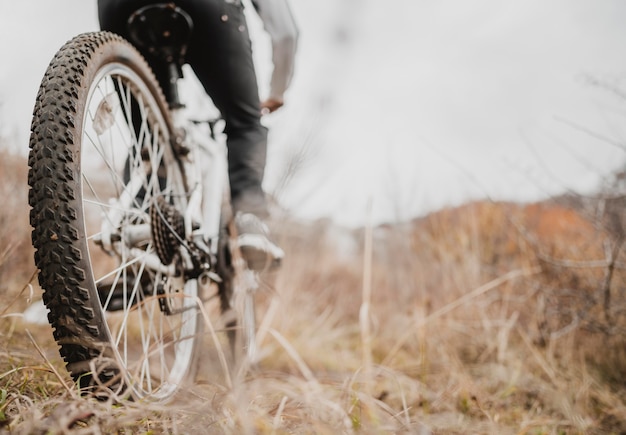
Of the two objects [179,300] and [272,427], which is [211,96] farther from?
[272,427]

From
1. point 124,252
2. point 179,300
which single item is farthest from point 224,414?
point 179,300

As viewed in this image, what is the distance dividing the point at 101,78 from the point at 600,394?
1788mm

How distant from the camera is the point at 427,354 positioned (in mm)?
1906

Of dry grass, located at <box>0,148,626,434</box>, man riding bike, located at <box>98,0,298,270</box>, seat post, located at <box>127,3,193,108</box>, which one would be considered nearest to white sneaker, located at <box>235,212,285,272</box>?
man riding bike, located at <box>98,0,298,270</box>

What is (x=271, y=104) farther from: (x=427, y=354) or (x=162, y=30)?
(x=427, y=354)

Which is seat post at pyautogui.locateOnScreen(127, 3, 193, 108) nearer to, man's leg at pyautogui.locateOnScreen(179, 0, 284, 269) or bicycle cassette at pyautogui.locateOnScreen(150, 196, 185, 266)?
man's leg at pyautogui.locateOnScreen(179, 0, 284, 269)

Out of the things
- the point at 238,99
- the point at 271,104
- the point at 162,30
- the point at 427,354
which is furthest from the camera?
the point at 427,354

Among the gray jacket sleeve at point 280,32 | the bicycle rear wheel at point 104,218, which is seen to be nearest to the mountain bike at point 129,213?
the bicycle rear wheel at point 104,218

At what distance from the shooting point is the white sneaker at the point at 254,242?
1.13 m

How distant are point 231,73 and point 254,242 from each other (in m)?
0.49

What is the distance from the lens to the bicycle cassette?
2.92ft

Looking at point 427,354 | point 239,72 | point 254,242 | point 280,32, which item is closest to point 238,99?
point 239,72

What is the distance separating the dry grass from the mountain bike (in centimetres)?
8

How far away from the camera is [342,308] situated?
12.2ft
